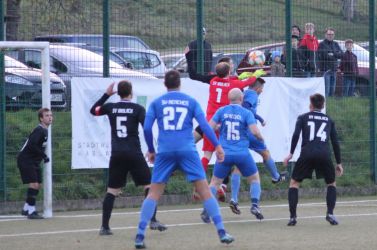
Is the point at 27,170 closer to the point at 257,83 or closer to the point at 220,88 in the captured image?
the point at 220,88

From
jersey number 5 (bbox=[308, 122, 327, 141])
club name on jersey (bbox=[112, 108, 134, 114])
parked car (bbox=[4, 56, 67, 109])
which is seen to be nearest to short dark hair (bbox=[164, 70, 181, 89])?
club name on jersey (bbox=[112, 108, 134, 114])

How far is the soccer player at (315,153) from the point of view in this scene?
13.6 meters

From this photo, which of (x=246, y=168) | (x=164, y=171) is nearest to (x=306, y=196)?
(x=246, y=168)

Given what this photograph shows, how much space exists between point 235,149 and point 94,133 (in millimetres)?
4110

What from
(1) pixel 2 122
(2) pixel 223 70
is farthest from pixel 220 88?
(1) pixel 2 122

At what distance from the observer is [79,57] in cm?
1708

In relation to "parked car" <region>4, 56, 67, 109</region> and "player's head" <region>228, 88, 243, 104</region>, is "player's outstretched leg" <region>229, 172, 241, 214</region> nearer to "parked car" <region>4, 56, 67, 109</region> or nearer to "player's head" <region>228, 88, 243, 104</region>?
"player's head" <region>228, 88, 243, 104</region>

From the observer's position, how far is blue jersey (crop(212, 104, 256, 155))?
535 inches

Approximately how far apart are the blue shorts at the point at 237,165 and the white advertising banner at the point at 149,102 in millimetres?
3541

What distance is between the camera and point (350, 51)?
19.9m

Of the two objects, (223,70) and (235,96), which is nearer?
(235,96)

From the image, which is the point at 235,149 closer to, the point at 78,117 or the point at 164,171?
the point at 164,171

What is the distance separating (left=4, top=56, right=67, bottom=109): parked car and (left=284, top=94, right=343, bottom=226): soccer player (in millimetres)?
4982

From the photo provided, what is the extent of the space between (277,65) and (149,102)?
3.05 m
